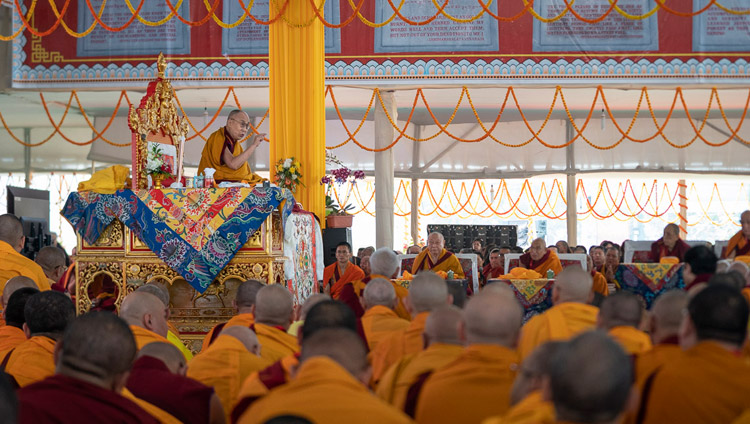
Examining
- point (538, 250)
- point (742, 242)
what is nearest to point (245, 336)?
point (538, 250)

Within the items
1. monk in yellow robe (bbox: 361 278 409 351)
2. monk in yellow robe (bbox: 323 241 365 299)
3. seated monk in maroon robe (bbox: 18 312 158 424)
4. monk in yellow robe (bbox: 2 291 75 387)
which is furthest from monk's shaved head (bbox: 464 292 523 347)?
monk in yellow robe (bbox: 323 241 365 299)

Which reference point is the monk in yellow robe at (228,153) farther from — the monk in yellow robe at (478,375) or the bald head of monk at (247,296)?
the monk in yellow robe at (478,375)

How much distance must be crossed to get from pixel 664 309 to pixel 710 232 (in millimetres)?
18147

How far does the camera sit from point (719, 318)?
97.7 inches

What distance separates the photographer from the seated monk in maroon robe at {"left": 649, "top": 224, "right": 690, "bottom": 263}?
30.6ft

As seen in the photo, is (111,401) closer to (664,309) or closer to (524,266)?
(664,309)

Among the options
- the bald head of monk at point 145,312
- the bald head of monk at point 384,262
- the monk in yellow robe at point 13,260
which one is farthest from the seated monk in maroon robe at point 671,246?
the bald head of monk at point 145,312

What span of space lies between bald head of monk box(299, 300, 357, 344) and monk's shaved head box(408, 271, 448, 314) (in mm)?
638

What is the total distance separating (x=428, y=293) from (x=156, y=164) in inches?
139

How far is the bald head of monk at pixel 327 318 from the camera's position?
2865mm

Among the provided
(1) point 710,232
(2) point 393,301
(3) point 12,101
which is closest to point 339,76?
(3) point 12,101

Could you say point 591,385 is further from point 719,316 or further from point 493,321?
point 719,316

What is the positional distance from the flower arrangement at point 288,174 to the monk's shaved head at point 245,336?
539 cm

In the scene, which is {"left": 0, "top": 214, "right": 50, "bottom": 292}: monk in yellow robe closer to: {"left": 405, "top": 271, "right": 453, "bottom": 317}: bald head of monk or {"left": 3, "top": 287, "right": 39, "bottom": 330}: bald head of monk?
{"left": 3, "top": 287, "right": 39, "bottom": 330}: bald head of monk
